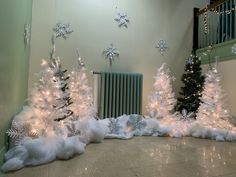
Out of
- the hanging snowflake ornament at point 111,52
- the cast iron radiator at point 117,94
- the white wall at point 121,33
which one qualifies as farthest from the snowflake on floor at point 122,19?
the cast iron radiator at point 117,94

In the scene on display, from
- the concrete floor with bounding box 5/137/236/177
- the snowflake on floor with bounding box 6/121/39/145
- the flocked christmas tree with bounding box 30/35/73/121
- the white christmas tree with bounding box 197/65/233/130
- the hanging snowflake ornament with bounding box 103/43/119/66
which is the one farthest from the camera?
the hanging snowflake ornament with bounding box 103/43/119/66

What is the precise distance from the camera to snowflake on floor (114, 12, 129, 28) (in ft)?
16.2

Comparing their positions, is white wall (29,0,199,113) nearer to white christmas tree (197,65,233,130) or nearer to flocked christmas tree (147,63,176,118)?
flocked christmas tree (147,63,176,118)

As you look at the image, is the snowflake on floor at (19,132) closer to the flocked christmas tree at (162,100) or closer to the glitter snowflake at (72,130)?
the glitter snowflake at (72,130)

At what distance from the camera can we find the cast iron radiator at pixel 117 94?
455 centimetres

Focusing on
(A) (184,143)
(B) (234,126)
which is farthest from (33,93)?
(B) (234,126)

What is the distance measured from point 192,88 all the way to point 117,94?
5.09 ft

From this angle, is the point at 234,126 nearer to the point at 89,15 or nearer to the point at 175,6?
the point at 175,6

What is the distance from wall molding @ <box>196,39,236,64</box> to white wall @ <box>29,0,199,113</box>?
45cm

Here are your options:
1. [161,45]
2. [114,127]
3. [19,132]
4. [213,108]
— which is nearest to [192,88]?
[213,108]

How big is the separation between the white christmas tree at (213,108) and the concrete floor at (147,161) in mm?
581

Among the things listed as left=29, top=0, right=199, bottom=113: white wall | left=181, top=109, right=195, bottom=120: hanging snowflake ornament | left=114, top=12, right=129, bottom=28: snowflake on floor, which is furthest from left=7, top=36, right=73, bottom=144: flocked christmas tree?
left=114, top=12, right=129, bottom=28: snowflake on floor

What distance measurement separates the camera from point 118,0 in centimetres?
494

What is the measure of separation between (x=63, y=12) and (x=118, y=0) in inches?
47.7
